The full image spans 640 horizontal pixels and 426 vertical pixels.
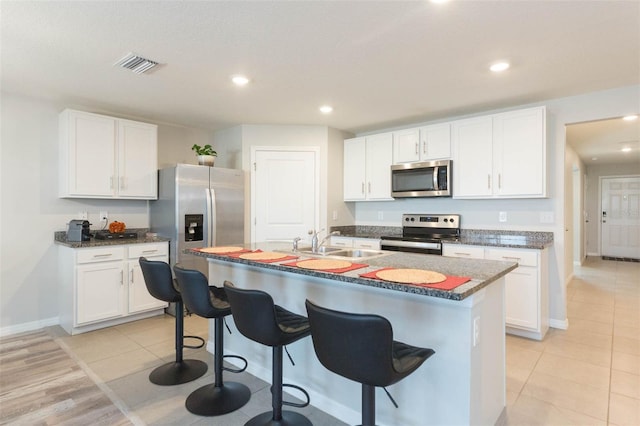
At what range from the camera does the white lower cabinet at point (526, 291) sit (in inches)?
125

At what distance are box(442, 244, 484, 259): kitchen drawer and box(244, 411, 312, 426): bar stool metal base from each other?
2343 mm

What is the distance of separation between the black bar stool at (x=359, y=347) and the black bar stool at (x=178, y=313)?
1422 millimetres

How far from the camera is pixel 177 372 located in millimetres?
2568

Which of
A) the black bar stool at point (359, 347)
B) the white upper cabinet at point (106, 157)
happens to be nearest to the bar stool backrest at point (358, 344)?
the black bar stool at point (359, 347)

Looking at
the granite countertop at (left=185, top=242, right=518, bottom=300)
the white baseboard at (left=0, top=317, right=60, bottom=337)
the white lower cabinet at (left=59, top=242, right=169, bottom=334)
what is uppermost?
the granite countertop at (left=185, top=242, right=518, bottom=300)

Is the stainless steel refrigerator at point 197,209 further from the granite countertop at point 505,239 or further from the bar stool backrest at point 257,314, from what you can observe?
the bar stool backrest at point 257,314

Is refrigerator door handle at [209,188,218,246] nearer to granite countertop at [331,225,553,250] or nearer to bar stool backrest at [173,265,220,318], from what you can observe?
bar stool backrest at [173,265,220,318]

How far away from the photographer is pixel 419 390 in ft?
5.71

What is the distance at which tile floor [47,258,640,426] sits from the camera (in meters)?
2.07

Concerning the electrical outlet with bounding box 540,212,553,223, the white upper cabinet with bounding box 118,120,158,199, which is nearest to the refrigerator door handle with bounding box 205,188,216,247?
the white upper cabinet with bounding box 118,120,158,199

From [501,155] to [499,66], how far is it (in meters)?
1.14

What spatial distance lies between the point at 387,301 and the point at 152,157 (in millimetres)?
3513

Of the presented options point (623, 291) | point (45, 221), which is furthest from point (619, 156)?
point (45, 221)

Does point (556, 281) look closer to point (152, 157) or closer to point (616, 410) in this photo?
point (616, 410)
